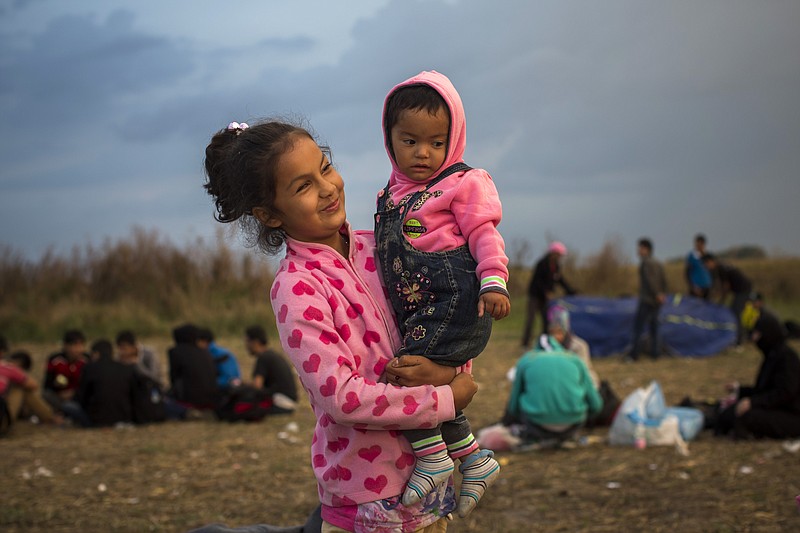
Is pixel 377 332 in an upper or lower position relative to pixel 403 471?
upper

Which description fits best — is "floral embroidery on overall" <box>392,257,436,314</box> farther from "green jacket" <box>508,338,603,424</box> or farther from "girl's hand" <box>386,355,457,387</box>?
"green jacket" <box>508,338,603,424</box>

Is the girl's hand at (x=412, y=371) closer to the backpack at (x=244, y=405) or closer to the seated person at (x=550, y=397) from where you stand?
the seated person at (x=550, y=397)

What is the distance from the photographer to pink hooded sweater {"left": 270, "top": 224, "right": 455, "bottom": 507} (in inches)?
89.4

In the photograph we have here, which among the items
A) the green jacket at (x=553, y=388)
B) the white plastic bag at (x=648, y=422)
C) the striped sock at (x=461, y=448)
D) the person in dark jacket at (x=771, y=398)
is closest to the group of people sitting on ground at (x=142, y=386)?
the green jacket at (x=553, y=388)

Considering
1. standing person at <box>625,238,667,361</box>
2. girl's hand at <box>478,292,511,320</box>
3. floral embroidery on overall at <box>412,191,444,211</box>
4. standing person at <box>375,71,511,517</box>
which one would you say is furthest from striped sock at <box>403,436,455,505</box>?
standing person at <box>625,238,667,361</box>

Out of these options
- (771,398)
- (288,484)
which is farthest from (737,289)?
(288,484)

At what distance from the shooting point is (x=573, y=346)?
9.31 m

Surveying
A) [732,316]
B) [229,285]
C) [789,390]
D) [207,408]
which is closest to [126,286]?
[229,285]

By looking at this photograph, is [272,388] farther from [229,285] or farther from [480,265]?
[229,285]

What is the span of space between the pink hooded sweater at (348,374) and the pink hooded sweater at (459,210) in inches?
9.2

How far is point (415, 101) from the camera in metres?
2.55

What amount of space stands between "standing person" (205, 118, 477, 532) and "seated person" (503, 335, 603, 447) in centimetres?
512

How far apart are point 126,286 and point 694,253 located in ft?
47.1

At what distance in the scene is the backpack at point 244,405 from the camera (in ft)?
31.8
